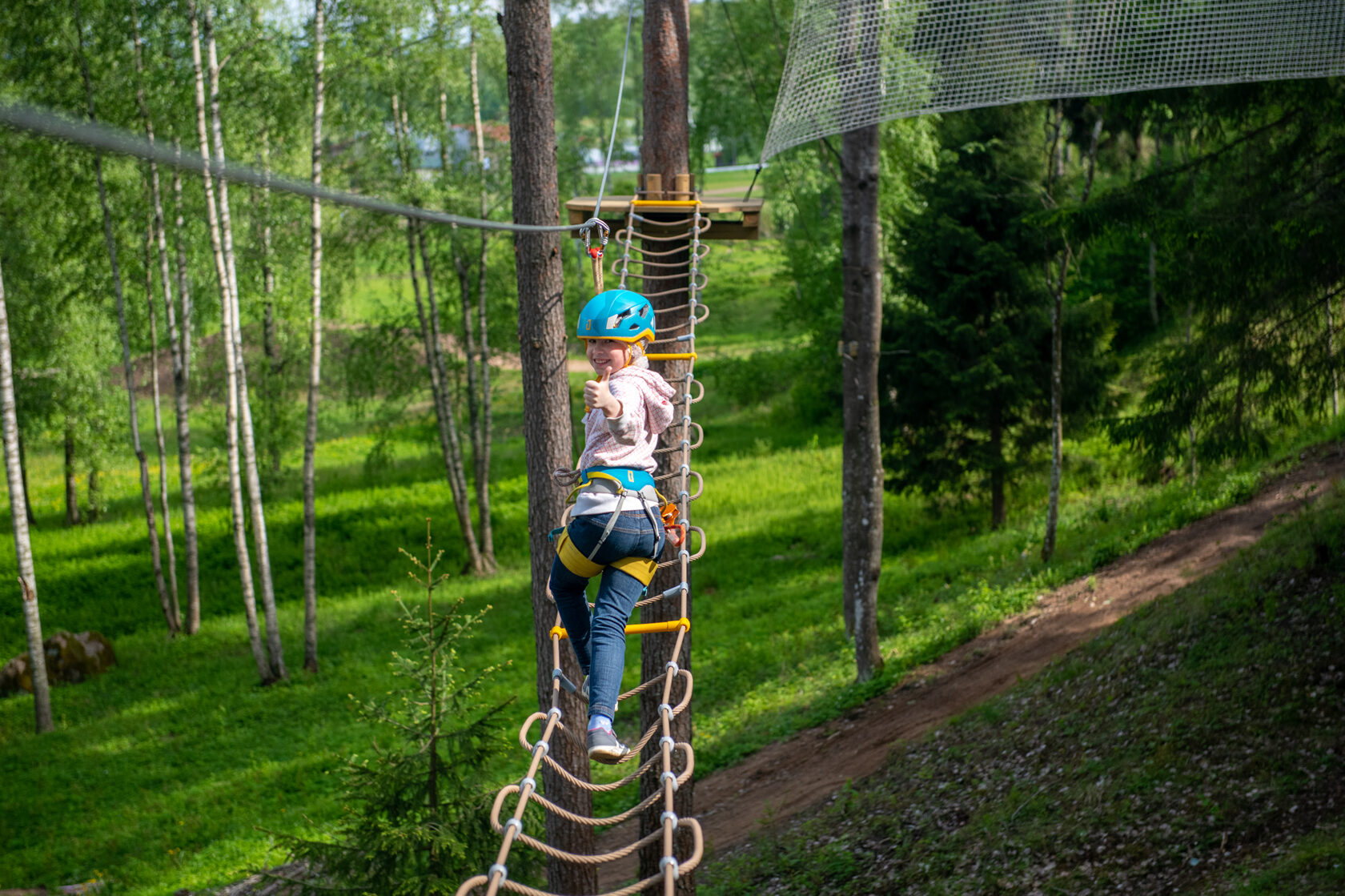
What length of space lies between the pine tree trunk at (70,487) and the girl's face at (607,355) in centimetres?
2017

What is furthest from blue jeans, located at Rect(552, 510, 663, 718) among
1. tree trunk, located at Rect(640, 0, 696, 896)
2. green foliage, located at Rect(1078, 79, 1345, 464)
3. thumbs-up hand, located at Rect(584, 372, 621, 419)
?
green foliage, located at Rect(1078, 79, 1345, 464)

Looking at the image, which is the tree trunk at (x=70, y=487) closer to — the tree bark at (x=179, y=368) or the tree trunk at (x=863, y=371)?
the tree bark at (x=179, y=368)

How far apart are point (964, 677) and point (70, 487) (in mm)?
20709

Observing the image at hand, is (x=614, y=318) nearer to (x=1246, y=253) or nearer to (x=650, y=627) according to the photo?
(x=650, y=627)

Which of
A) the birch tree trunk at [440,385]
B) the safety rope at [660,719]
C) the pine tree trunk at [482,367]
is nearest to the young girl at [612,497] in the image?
the safety rope at [660,719]

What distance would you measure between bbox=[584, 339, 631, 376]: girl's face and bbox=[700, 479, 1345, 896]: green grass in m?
3.95

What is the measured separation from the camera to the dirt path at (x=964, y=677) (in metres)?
8.55

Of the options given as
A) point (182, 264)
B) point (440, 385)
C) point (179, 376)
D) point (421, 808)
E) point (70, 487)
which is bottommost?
point (421, 808)

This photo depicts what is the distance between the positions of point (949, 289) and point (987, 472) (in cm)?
282

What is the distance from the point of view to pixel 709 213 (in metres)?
6.45

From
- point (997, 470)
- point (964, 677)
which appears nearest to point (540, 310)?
point (964, 677)

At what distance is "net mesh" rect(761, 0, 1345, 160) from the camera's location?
5.45 m

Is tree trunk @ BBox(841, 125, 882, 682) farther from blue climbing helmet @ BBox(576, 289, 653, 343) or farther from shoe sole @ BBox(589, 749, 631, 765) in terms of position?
shoe sole @ BBox(589, 749, 631, 765)

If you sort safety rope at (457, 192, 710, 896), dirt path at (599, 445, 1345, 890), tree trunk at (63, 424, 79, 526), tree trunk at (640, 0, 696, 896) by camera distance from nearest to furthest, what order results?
safety rope at (457, 192, 710, 896)
tree trunk at (640, 0, 696, 896)
dirt path at (599, 445, 1345, 890)
tree trunk at (63, 424, 79, 526)
